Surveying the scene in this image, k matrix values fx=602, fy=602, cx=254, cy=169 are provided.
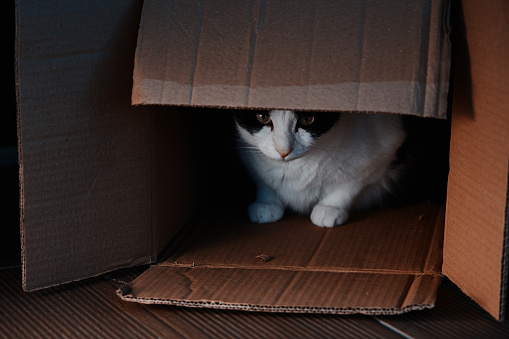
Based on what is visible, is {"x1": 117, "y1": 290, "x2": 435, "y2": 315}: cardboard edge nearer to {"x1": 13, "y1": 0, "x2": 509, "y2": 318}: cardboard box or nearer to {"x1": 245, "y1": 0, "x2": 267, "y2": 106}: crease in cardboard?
{"x1": 13, "y1": 0, "x2": 509, "y2": 318}: cardboard box

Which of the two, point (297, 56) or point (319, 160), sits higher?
point (297, 56)

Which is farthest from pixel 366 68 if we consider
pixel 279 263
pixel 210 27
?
pixel 279 263

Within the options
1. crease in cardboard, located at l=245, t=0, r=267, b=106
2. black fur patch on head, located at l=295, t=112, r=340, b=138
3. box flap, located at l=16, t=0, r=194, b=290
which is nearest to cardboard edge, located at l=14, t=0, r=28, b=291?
box flap, located at l=16, t=0, r=194, b=290

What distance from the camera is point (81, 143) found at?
117cm

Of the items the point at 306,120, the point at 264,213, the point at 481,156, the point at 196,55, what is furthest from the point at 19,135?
the point at 481,156

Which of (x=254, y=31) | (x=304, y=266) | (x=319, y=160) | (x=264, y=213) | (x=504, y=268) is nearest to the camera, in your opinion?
(x=504, y=268)

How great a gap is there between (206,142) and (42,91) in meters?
0.63

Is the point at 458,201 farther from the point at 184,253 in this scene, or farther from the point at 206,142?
the point at 206,142

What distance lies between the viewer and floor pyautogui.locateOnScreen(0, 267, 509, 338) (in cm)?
108

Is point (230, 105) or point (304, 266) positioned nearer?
point (230, 105)

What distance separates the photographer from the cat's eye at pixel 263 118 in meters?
1.34

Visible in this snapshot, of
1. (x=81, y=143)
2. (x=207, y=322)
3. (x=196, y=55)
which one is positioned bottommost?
(x=207, y=322)

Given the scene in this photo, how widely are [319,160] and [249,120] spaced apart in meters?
0.22

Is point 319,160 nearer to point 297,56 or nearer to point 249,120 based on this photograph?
point 249,120
